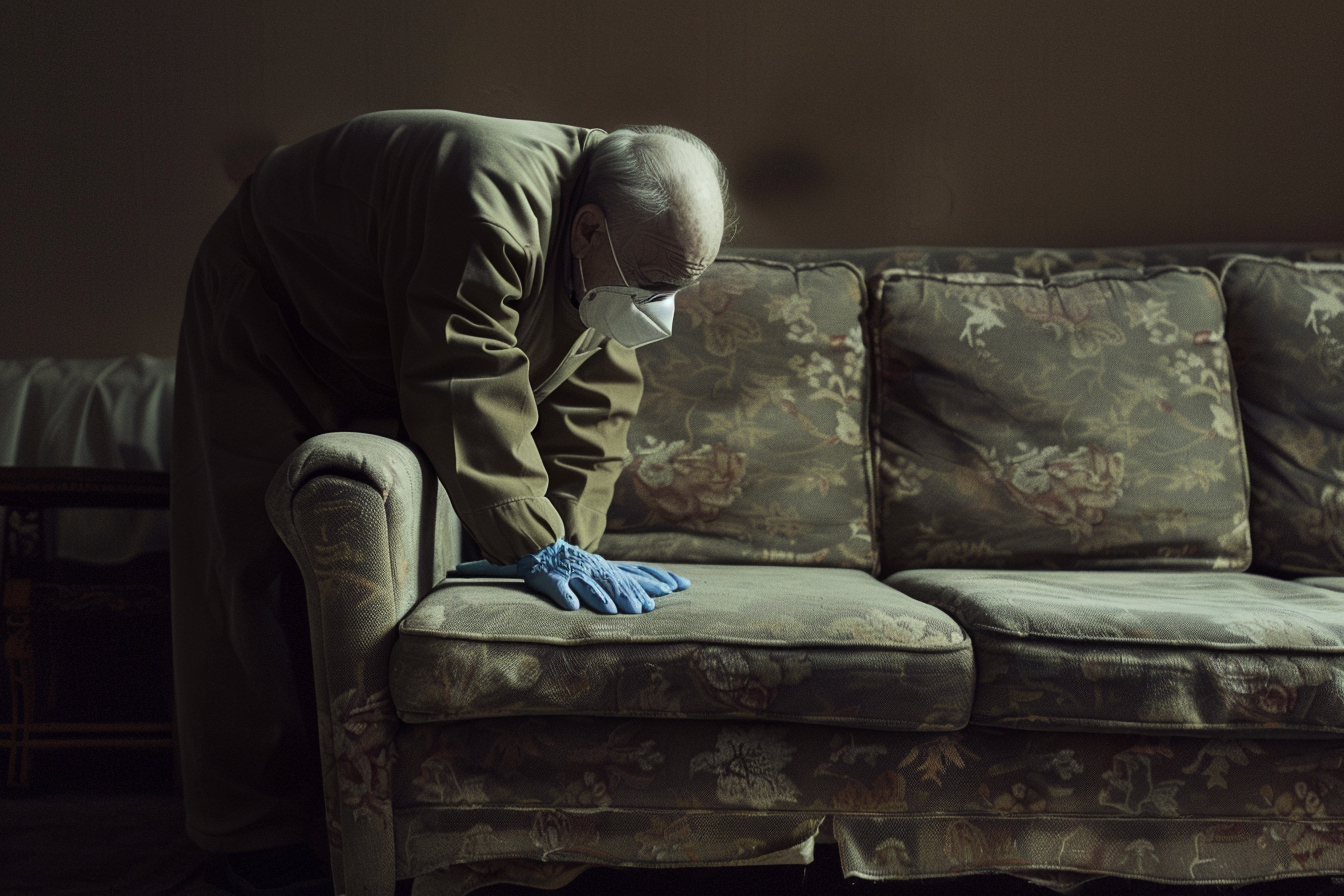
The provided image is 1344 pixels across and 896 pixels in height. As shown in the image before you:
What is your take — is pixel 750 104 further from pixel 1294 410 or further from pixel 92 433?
pixel 92 433

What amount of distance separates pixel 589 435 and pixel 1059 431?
2.78 ft

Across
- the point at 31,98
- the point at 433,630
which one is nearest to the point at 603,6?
the point at 31,98

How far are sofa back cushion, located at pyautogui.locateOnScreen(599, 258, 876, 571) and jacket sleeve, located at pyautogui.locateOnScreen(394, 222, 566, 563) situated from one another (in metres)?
0.44

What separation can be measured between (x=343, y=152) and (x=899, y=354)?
40.4 inches

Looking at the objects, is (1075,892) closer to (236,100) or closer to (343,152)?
(343,152)

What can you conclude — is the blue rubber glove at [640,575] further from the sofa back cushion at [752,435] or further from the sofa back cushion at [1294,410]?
the sofa back cushion at [1294,410]

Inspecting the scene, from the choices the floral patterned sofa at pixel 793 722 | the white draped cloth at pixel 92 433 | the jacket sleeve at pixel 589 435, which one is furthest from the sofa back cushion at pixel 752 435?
the white draped cloth at pixel 92 433

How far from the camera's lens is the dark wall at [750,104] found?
2188mm

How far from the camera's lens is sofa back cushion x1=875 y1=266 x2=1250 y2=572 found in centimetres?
161

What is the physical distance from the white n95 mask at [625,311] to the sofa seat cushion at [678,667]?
1.54 ft

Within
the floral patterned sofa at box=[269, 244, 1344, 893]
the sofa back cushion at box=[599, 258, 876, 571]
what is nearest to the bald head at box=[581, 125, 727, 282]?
the sofa back cushion at box=[599, 258, 876, 571]

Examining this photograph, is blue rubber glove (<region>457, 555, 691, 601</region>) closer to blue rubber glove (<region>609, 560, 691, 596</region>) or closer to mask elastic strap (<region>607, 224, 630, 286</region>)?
blue rubber glove (<region>609, 560, 691, 596</region>)

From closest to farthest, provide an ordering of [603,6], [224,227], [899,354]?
[224,227] < [899,354] < [603,6]

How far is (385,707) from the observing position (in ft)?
3.46
